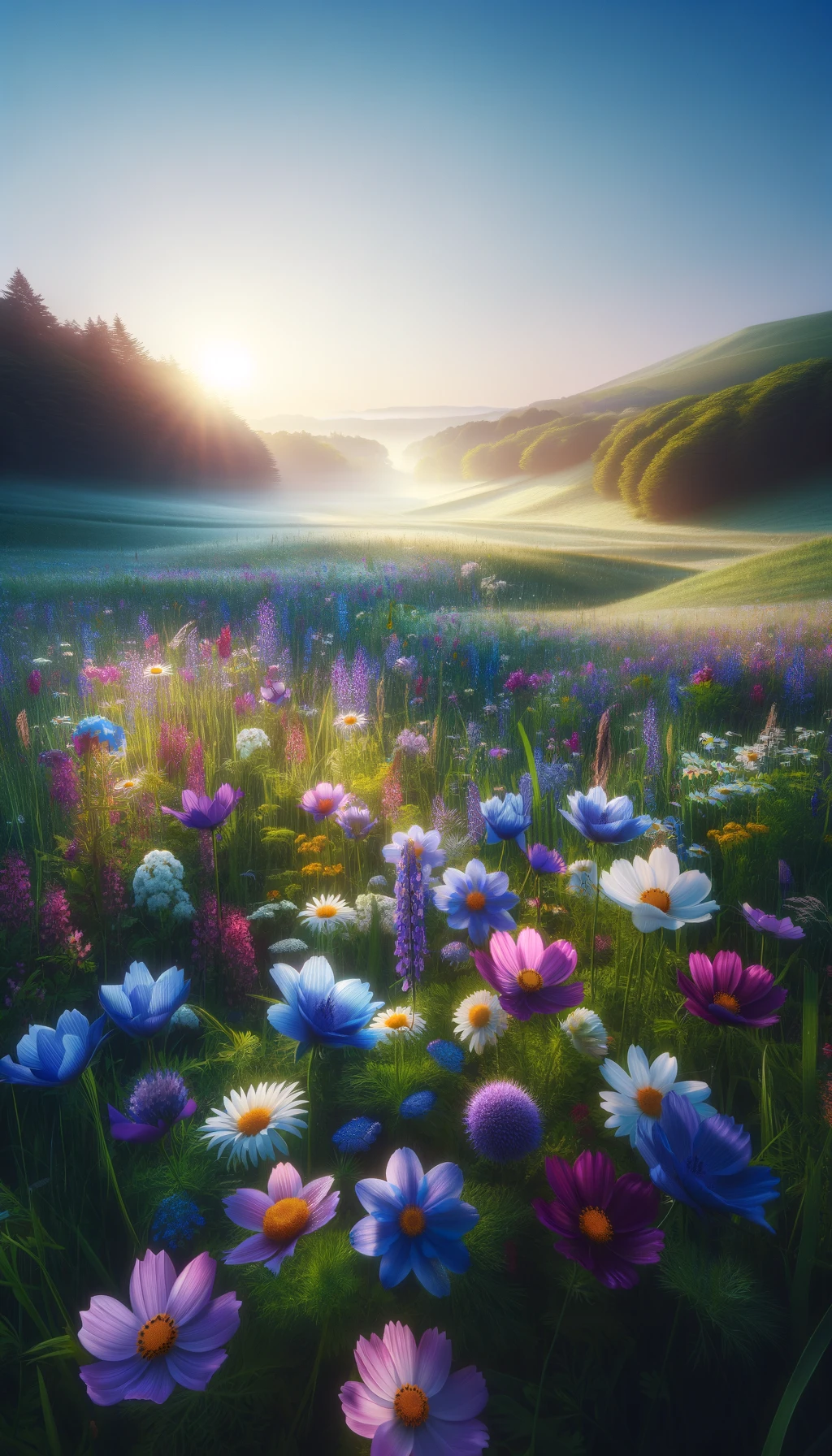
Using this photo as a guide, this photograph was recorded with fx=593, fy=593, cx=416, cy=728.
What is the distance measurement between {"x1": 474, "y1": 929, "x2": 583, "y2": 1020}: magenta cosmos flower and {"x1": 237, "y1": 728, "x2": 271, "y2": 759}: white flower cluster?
88.0 inches

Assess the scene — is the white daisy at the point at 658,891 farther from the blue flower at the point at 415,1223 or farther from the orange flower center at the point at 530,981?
the blue flower at the point at 415,1223

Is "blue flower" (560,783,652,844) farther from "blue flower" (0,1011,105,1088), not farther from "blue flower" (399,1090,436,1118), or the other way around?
"blue flower" (0,1011,105,1088)

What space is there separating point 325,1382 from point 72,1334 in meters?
0.41

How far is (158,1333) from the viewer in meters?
0.77

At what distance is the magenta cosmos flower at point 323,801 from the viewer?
215 centimetres

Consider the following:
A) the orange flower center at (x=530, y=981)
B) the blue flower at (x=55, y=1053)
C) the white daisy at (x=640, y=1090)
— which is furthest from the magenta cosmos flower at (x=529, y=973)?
the blue flower at (x=55, y=1053)

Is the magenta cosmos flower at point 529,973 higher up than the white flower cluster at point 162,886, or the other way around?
the magenta cosmos flower at point 529,973

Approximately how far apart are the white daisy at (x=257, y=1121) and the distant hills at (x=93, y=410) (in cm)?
3997

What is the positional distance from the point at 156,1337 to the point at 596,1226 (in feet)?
1.97

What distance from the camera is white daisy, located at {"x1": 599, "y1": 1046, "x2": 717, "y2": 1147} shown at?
3.56 feet

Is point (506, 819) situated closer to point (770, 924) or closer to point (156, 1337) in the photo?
point (770, 924)

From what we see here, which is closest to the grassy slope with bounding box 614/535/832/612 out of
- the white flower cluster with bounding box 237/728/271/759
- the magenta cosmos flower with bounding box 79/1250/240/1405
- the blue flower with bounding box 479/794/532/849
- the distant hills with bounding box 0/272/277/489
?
the white flower cluster with bounding box 237/728/271/759

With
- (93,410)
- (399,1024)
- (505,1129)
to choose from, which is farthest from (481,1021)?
(93,410)


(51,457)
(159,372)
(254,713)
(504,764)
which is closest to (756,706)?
(504,764)
